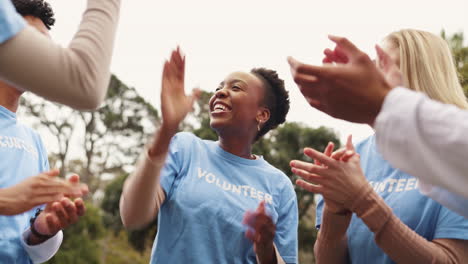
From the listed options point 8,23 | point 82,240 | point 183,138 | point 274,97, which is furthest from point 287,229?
point 82,240

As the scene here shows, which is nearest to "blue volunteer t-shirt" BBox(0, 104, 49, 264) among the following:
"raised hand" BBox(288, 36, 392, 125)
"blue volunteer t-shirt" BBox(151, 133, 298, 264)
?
"blue volunteer t-shirt" BBox(151, 133, 298, 264)

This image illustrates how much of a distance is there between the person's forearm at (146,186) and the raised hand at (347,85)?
98 centimetres

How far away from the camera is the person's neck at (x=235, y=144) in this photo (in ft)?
11.0

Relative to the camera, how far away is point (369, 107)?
1.25m

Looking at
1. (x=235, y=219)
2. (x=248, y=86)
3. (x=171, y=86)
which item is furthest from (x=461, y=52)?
(x=171, y=86)

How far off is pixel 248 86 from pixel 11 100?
5.55 ft

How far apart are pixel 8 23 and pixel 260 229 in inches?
65.9

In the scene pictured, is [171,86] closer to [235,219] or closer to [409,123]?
[235,219]

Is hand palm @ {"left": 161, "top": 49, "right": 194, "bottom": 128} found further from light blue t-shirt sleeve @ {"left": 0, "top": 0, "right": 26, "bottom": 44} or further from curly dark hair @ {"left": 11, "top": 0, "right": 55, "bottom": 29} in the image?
curly dark hair @ {"left": 11, "top": 0, "right": 55, "bottom": 29}

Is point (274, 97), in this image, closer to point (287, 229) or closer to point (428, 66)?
point (287, 229)

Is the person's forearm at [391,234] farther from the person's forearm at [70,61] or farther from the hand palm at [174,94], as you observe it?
the person's forearm at [70,61]

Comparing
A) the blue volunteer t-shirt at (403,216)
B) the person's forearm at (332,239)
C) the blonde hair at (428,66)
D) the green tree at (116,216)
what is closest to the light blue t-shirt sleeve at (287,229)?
the person's forearm at (332,239)

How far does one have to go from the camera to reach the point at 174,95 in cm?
217

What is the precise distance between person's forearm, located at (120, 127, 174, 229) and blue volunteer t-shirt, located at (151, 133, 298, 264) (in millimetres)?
181
